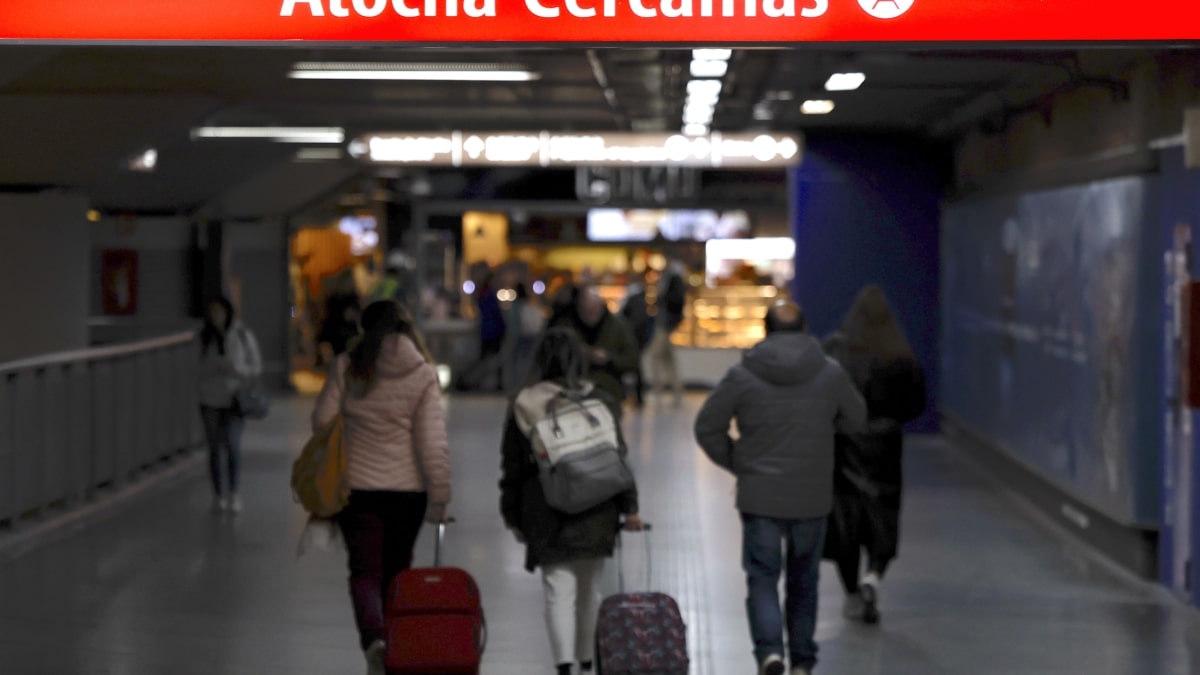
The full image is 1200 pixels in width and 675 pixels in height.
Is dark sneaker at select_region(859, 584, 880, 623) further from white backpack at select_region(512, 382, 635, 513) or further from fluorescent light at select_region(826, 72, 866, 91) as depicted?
fluorescent light at select_region(826, 72, 866, 91)

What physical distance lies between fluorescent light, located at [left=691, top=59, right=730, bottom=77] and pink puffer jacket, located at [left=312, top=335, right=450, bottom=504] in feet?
12.2

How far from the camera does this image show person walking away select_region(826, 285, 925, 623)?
9.23 m

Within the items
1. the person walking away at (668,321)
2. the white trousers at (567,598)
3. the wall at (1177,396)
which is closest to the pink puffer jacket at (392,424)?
the white trousers at (567,598)

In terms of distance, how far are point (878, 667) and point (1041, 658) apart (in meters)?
0.78

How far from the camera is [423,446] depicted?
24.5 ft

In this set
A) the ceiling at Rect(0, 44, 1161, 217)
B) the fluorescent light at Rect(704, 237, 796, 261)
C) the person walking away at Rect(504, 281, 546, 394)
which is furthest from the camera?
the fluorescent light at Rect(704, 237, 796, 261)

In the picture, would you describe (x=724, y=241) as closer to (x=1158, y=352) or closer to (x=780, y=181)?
(x=780, y=181)

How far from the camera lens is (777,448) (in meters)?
7.55

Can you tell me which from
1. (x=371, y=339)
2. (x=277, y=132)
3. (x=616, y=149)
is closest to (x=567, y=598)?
(x=371, y=339)

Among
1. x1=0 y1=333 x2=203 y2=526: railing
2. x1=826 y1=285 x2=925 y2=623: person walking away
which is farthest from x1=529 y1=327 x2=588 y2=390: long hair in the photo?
x1=0 y1=333 x2=203 y2=526: railing

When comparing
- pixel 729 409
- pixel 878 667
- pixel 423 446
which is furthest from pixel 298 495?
pixel 878 667

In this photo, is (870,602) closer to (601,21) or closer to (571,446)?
(571,446)

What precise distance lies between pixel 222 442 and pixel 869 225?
7951 millimetres

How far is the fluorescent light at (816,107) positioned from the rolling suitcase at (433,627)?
872 cm
